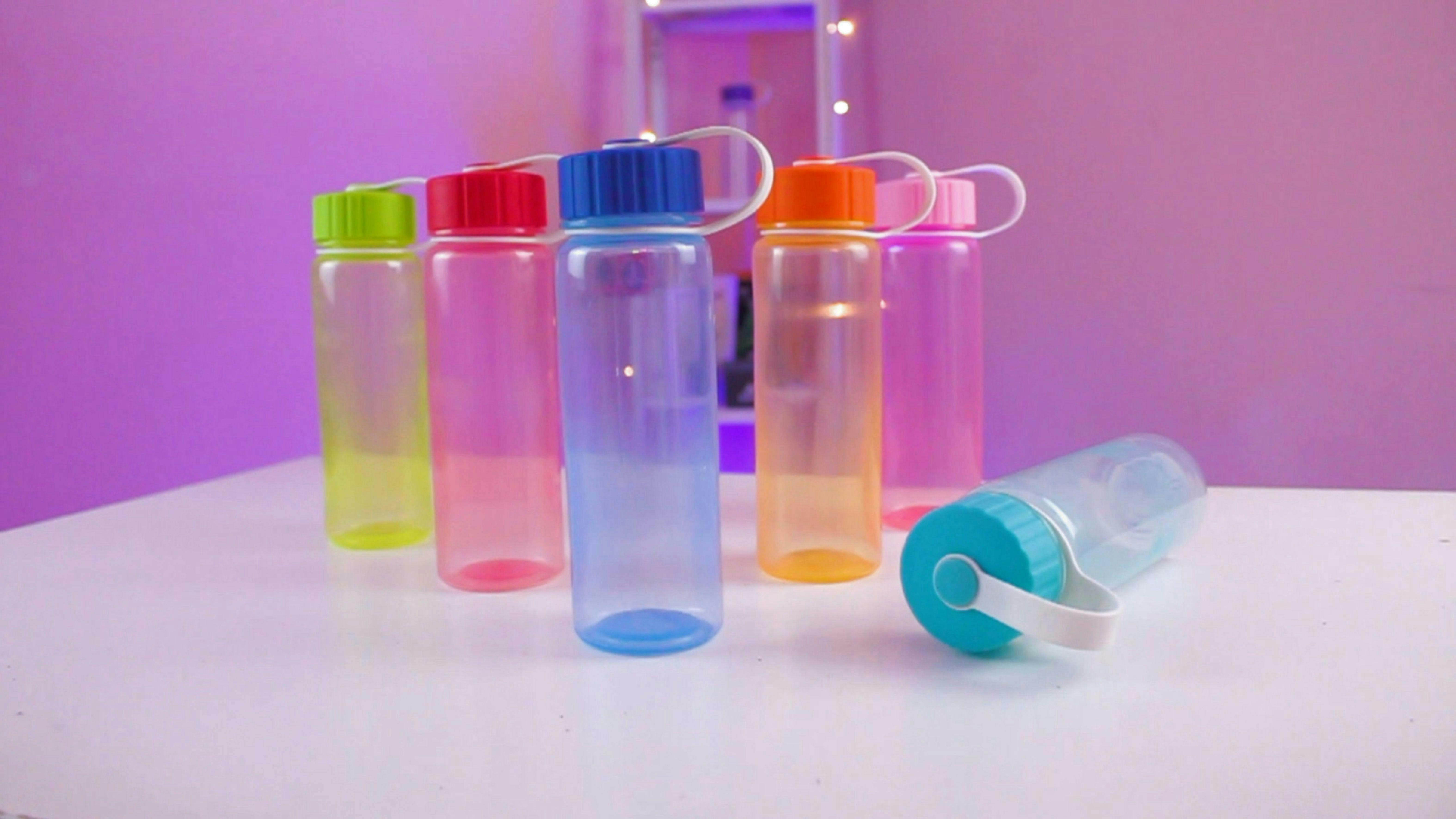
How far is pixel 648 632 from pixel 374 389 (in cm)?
38

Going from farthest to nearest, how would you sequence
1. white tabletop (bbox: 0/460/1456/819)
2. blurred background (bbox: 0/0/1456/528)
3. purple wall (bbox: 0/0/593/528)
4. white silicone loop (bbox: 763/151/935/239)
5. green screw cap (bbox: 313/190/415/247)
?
blurred background (bbox: 0/0/1456/528) < purple wall (bbox: 0/0/593/528) < green screw cap (bbox: 313/190/415/247) < white silicone loop (bbox: 763/151/935/239) < white tabletop (bbox: 0/460/1456/819)

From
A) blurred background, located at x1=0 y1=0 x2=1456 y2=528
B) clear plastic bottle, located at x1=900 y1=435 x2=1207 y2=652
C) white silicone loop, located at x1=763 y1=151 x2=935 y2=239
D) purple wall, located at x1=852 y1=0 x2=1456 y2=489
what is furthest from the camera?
purple wall, located at x1=852 y1=0 x2=1456 y2=489

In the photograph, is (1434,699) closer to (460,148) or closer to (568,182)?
(568,182)

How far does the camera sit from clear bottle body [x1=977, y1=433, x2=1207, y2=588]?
23.6 inches

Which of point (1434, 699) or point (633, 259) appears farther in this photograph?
point (633, 259)

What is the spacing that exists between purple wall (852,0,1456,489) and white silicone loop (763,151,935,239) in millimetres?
1420

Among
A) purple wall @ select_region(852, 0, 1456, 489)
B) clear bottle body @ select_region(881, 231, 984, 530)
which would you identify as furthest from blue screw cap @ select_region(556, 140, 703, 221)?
purple wall @ select_region(852, 0, 1456, 489)

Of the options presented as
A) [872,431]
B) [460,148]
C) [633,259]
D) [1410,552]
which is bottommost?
[1410,552]

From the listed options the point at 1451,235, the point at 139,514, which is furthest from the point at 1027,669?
the point at 1451,235

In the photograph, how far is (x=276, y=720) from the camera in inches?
19.7

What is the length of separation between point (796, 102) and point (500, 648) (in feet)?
5.94

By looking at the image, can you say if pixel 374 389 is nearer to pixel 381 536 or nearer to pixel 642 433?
pixel 381 536

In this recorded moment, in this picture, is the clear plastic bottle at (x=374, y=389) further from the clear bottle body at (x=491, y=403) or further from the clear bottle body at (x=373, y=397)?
the clear bottle body at (x=491, y=403)

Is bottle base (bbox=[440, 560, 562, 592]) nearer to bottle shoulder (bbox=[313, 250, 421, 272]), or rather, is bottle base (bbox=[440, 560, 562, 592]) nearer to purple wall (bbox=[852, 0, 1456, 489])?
bottle shoulder (bbox=[313, 250, 421, 272])
